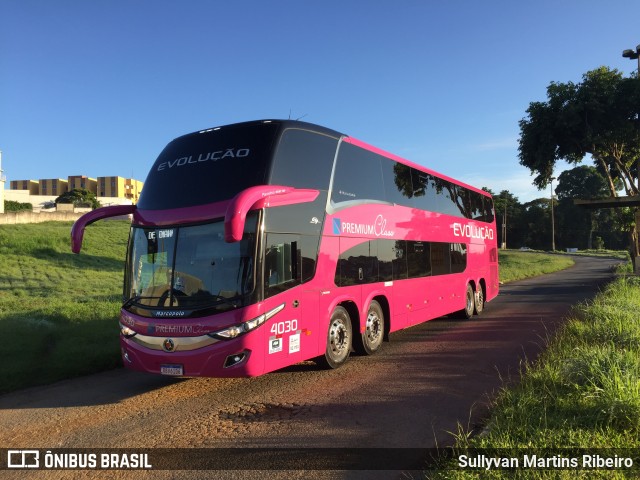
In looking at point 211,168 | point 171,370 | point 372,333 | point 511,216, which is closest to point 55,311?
point 171,370

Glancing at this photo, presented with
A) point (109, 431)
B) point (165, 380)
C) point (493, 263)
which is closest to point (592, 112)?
point (493, 263)

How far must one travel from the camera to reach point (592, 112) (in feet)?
74.1

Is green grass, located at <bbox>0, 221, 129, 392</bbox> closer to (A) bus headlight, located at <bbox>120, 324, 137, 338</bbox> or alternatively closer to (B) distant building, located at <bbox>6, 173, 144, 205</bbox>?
(A) bus headlight, located at <bbox>120, 324, 137, 338</bbox>

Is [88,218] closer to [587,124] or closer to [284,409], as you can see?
[284,409]

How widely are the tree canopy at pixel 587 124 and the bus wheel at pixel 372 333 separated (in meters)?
18.6

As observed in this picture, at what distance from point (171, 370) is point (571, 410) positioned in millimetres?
4711

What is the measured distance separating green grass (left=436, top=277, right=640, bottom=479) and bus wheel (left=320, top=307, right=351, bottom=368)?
9.90 ft

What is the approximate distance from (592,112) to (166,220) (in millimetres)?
22749

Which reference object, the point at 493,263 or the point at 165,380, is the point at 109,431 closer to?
the point at 165,380

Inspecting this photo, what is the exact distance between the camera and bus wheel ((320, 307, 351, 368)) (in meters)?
7.77

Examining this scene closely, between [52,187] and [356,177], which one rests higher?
[52,187]

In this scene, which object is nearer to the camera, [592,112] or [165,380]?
[165,380]

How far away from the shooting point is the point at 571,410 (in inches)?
185

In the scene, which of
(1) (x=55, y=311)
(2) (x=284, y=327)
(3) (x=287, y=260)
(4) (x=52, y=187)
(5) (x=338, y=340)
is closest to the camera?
(2) (x=284, y=327)
